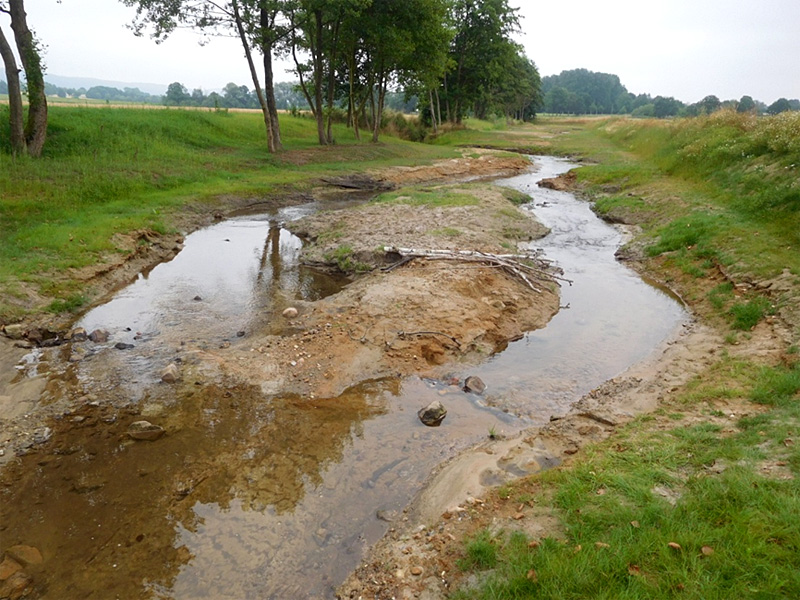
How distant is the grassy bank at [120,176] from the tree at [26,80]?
79 cm

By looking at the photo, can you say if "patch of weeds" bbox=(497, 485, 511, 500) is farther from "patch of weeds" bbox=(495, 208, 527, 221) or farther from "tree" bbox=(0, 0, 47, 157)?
"tree" bbox=(0, 0, 47, 157)

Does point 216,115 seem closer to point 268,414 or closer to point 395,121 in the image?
point 395,121

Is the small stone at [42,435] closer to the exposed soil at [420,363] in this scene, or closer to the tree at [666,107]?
the exposed soil at [420,363]

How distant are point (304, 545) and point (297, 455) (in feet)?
4.53

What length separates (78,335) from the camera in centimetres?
893

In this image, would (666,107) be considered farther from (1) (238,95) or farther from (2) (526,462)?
(2) (526,462)

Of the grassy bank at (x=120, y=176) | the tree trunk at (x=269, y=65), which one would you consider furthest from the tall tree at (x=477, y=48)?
the tree trunk at (x=269, y=65)

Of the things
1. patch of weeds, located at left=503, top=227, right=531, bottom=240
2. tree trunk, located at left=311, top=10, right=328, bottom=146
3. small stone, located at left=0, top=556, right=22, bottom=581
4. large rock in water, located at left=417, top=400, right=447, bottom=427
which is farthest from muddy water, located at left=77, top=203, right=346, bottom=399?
tree trunk, located at left=311, top=10, right=328, bottom=146

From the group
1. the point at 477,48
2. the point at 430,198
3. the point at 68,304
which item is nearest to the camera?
the point at 68,304

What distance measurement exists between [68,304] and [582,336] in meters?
10.3

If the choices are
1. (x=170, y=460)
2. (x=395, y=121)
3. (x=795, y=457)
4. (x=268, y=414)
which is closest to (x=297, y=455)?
(x=268, y=414)

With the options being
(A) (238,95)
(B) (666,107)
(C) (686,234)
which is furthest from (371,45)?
(B) (666,107)

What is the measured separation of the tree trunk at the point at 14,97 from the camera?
54.9 ft

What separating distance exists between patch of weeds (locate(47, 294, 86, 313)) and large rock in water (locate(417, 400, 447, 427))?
7.72 m
